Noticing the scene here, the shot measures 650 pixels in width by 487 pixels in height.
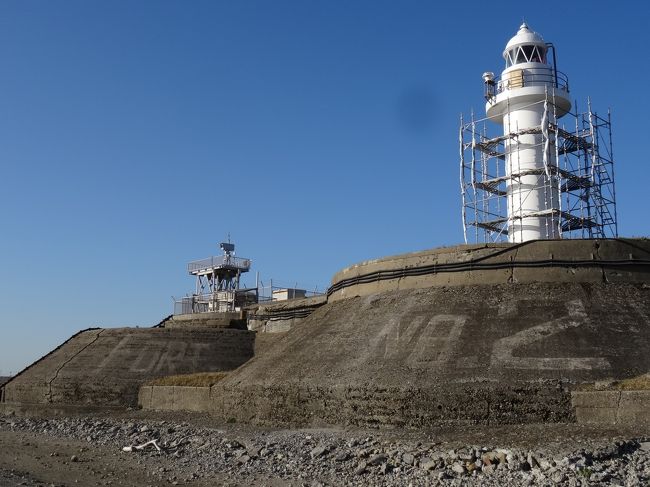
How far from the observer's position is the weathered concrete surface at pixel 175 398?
26766mm

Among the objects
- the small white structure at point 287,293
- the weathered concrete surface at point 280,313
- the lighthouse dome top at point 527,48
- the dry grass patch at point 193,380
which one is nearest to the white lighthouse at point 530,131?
the lighthouse dome top at point 527,48

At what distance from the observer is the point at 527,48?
112 ft

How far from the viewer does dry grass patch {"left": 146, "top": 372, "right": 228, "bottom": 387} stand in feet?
92.9

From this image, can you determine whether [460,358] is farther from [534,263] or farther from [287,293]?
[287,293]

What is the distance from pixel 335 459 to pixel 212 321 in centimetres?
2374

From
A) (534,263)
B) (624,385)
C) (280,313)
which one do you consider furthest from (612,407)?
(280,313)

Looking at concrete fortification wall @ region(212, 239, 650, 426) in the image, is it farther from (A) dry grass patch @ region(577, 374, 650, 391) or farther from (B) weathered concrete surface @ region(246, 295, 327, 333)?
(B) weathered concrete surface @ region(246, 295, 327, 333)

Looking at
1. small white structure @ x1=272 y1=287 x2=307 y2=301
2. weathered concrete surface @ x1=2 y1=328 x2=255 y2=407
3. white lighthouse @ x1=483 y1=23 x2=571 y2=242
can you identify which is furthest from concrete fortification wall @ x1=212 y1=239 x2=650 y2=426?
small white structure @ x1=272 y1=287 x2=307 y2=301

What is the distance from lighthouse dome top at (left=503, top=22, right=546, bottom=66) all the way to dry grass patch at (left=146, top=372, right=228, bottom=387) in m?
20.6

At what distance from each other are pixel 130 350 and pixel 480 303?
1993cm

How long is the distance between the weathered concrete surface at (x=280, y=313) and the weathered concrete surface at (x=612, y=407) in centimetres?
1656

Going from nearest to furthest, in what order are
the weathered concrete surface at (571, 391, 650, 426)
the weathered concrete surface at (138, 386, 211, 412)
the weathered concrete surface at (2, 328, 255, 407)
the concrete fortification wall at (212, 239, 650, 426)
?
the weathered concrete surface at (571, 391, 650, 426) → the concrete fortification wall at (212, 239, 650, 426) → the weathered concrete surface at (138, 386, 211, 412) → the weathered concrete surface at (2, 328, 255, 407)

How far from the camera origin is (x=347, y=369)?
68.4ft

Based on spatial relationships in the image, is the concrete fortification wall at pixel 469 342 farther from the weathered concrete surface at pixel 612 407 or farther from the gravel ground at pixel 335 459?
the gravel ground at pixel 335 459
